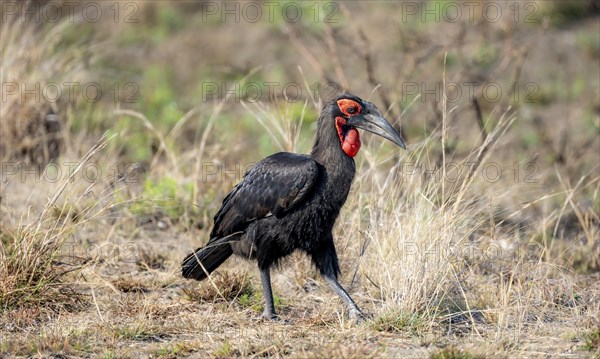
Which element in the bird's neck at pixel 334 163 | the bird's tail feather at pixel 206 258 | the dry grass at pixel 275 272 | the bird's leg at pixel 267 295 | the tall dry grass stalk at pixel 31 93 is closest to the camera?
the dry grass at pixel 275 272

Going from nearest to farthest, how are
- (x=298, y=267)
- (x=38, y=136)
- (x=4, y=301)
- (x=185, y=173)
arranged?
(x=4, y=301) → (x=298, y=267) → (x=185, y=173) → (x=38, y=136)

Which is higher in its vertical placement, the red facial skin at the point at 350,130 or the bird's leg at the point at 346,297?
the red facial skin at the point at 350,130

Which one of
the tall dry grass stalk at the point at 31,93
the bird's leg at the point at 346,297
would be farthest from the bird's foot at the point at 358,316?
the tall dry grass stalk at the point at 31,93

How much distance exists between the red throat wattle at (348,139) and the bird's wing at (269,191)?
0.73ft

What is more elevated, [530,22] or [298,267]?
[530,22]

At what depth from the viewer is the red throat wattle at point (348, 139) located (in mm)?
5418

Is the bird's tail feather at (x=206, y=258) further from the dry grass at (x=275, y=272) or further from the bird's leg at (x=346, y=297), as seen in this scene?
the bird's leg at (x=346, y=297)

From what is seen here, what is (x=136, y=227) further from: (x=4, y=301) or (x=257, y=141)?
(x=257, y=141)

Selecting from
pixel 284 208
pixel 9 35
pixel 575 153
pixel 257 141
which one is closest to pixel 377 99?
pixel 257 141

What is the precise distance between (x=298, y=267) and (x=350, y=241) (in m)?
0.40

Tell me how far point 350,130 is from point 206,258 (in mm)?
1177

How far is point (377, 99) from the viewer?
10.0 metres

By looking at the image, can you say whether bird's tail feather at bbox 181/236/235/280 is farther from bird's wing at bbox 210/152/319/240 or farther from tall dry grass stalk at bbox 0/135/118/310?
tall dry grass stalk at bbox 0/135/118/310

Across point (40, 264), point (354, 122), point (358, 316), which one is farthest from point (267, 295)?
point (40, 264)
